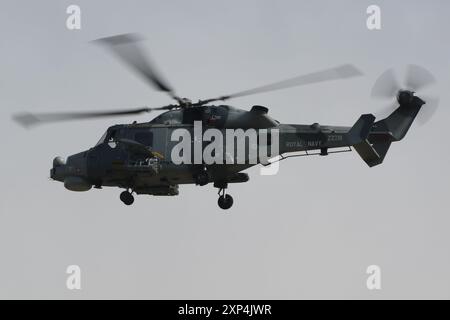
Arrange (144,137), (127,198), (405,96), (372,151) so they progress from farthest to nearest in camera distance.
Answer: (127,198) < (144,137) < (405,96) < (372,151)

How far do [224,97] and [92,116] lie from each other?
15.7 ft

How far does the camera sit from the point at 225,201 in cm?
3597

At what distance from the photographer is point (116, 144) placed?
36219 mm

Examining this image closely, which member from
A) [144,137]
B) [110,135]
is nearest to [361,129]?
[144,137]

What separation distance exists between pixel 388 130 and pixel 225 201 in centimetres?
647

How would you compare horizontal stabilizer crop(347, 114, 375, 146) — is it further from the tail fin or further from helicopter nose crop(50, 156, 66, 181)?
helicopter nose crop(50, 156, 66, 181)

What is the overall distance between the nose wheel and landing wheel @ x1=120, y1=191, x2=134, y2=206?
10.6 ft

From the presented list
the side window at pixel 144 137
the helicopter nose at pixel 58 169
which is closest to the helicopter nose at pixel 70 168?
the helicopter nose at pixel 58 169

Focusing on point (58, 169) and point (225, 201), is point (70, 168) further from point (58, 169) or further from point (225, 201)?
point (225, 201)

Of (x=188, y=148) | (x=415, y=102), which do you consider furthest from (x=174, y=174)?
(x=415, y=102)

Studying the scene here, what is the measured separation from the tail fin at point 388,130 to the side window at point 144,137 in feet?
24.6

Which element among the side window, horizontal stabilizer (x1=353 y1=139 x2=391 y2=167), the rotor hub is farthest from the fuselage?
the rotor hub

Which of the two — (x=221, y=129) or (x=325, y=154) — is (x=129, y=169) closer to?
(x=221, y=129)

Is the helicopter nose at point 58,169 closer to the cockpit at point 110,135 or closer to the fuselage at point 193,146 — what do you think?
the fuselage at point 193,146
